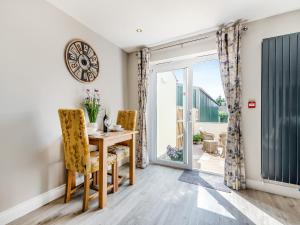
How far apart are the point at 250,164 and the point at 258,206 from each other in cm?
62

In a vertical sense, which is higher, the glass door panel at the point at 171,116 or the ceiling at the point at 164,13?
the ceiling at the point at 164,13

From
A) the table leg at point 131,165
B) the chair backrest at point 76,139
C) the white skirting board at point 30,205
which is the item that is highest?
the chair backrest at point 76,139

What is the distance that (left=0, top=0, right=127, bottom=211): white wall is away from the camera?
5.54ft

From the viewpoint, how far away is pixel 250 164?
239 cm

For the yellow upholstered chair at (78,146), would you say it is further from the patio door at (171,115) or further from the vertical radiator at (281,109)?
the vertical radiator at (281,109)

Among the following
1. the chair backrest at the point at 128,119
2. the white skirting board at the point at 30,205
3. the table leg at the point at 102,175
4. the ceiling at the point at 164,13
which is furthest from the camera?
the chair backrest at the point at 128,119

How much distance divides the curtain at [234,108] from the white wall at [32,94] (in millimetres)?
2303

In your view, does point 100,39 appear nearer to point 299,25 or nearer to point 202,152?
point 299,25

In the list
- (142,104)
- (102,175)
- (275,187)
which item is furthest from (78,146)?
(275,187)

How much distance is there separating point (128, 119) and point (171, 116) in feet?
3.35

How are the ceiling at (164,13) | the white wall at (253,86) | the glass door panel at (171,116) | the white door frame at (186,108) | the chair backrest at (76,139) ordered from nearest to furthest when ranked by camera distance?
1. the chair backrest at (76,139)
2. the ceiling at (164,13)
3. the white wall at (253,86)
4. the white door frame at (186,108)
5. the glass door panel at (171,116)

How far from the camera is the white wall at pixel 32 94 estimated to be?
1.69 metres

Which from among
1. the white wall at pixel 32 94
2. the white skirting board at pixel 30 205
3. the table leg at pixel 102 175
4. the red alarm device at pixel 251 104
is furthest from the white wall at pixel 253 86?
the white skirting board at pixel 30 205

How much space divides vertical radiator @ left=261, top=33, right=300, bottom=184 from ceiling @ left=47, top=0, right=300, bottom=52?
49 cm
